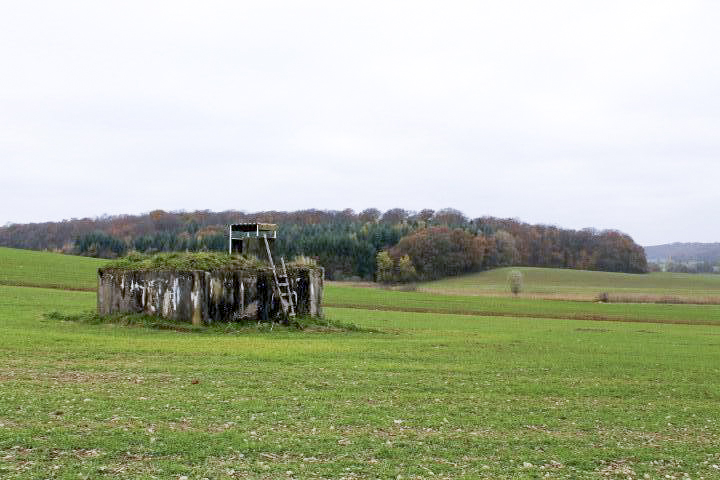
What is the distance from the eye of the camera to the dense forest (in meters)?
144

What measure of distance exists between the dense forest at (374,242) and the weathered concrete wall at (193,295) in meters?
105

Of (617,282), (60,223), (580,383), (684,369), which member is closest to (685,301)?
(617,282)

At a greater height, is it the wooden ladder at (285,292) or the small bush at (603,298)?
the wooden ladder at (285,292)

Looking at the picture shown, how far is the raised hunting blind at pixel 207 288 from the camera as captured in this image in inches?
1282

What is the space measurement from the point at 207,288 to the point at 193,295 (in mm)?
745

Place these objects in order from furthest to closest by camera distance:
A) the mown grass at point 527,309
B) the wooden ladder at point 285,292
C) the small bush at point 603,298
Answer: the small bush at point 603,298
the mown grass at point 527,309
the wooden ladder at point 285,292

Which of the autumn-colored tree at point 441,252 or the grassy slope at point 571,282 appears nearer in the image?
the grassy slope at point 571,282

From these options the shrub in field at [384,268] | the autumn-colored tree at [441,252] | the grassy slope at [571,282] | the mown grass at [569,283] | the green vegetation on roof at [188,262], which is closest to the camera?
the green vegetation on roof at [188,262]

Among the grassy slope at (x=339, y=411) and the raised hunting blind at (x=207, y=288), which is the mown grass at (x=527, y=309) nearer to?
the raised hunting blind at (x=207, y=288)

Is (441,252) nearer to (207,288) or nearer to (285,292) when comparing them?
(285,292)

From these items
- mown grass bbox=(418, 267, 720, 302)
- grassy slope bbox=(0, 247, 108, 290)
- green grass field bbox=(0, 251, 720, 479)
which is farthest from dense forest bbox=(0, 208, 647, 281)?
green grass field bbox=(0, 251, 720, 479)

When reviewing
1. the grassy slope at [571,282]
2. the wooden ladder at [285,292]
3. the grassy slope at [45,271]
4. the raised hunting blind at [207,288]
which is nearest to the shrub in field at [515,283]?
the grassy slope at [571,282]

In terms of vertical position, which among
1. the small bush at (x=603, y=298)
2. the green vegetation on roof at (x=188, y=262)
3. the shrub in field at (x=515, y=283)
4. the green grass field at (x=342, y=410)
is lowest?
the small bush at (x=603, y=298)

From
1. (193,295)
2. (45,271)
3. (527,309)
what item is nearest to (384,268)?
(527,309)
